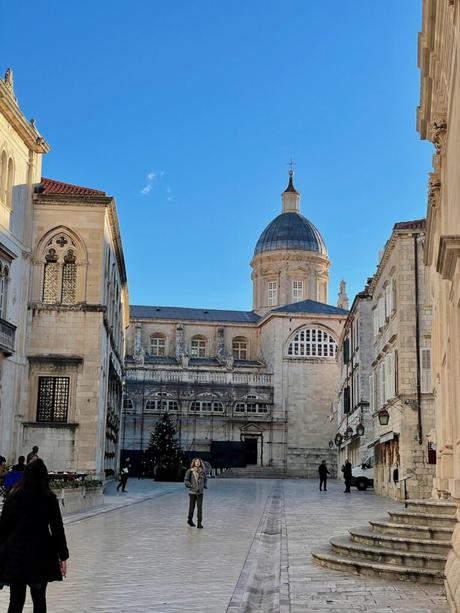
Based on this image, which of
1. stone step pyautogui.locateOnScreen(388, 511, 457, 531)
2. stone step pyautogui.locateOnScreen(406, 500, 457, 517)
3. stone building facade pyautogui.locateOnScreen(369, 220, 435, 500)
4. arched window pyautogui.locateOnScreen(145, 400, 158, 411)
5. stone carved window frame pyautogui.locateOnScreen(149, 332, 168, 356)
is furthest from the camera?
stone carved window frame pyautogui.locateOnScreen(149, 332, 168, 356)

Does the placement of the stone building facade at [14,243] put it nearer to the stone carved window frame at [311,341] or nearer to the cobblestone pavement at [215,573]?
the cobblestone pavement at [215,573]

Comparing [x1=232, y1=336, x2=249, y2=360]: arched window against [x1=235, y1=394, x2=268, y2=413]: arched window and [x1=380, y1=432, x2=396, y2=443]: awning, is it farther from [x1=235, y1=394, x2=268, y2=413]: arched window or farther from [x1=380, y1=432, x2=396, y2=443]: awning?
[x1=380, y1=432, x2=396, y2=443]: awning

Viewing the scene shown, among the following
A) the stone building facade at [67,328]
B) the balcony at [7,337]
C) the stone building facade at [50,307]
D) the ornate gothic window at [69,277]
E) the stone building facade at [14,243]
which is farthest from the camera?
the ornate gothic window at [69,277]

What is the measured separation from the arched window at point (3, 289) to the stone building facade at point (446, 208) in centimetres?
1490

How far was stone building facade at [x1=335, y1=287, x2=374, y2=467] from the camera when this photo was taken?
4725cm

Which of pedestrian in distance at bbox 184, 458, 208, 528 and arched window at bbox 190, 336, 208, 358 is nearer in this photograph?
pedestrian in distance at bbox 184, 458, 208, 528

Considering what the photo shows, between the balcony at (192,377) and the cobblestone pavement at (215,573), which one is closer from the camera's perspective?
the cobblestone pavement at (215,573)

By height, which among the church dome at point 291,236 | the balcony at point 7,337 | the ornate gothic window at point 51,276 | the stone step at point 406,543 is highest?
the church dome at point 291,236

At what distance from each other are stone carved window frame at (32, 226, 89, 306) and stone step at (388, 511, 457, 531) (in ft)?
74.5

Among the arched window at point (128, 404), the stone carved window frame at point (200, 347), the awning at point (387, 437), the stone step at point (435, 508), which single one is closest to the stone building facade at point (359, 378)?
the awning at point (387, 437)

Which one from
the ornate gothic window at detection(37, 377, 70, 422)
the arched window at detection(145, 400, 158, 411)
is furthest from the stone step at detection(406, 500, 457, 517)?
the arched window at detection(145, 400, 158, 411)

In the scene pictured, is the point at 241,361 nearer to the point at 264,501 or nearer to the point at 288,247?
the point at 288,247

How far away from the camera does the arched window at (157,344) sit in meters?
Answer: 89.1

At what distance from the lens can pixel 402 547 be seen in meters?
12.1
